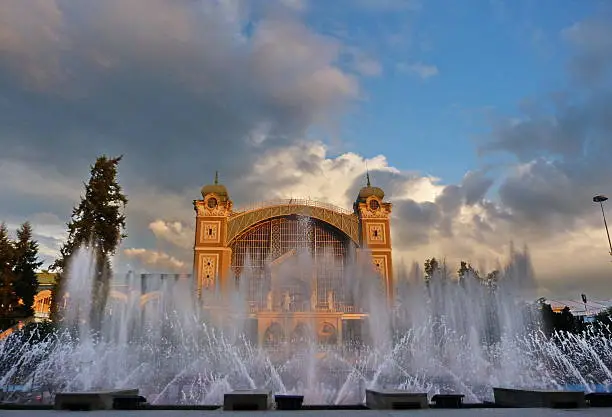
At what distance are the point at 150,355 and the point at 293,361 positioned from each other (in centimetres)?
1085

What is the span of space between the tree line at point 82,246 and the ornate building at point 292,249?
76.8ft

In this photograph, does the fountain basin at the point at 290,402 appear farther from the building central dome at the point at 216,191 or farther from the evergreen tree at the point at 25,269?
the building central dome at the point at 216,191

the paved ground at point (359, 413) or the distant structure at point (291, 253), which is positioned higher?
the distant structure at point (291, 253)

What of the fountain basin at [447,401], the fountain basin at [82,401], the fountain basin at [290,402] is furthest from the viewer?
the fountain basin at [447,401]

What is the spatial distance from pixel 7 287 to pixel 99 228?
7.95 meters

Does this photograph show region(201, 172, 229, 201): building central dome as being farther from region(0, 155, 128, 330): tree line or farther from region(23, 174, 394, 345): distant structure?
region(0, 155, 128, 330): tree line

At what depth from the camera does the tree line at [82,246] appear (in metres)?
31.0

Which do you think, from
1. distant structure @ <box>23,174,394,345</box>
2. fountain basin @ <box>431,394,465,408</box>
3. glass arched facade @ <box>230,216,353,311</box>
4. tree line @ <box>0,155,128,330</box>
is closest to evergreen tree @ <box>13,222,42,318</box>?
tree line @ <box>0,155,128,330</box>

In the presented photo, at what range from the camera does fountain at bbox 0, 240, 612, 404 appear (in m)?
19.2

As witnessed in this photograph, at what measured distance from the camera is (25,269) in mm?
36188

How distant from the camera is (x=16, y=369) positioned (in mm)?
22266

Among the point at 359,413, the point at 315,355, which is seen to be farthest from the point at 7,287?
the point at 359,413

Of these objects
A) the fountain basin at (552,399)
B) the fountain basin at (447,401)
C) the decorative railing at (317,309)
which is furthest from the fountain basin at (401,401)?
the decorative railing at (317,309)

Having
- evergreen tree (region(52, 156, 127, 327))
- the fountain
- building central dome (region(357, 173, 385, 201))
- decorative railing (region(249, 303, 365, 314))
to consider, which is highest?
building central dome (region(357, 173, 385, 201))
